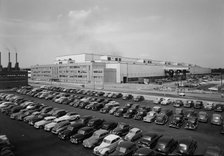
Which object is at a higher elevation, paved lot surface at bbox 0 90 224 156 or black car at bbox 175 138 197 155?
black car at bbox 175 138 197 155

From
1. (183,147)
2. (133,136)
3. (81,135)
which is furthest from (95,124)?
(183,147)

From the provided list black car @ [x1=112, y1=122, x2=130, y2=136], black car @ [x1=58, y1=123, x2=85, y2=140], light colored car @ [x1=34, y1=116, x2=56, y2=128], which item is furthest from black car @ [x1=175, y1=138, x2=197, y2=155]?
light colored car @ [x1=34, y1=116, x2=56, y2=128]

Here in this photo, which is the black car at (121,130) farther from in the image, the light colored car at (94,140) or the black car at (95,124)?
the black car at (95,124)

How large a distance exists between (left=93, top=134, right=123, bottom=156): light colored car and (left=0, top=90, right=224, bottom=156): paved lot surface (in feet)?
4.43

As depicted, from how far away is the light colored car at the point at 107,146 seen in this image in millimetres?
17328

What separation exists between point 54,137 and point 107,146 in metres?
8.74

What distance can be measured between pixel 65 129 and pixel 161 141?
43.5 feet

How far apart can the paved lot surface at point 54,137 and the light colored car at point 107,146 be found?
1.35 meters

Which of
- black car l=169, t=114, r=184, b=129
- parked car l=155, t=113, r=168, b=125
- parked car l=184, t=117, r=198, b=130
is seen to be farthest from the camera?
parked car l=155, t=113, r=168, b=125

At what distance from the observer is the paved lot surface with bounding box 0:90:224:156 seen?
18656mm

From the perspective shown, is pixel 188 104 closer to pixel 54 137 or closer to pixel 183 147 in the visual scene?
pixel 183 147

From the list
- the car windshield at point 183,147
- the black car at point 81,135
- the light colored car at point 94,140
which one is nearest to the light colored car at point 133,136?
the light colored car at point 94,140

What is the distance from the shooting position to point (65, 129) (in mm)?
23438

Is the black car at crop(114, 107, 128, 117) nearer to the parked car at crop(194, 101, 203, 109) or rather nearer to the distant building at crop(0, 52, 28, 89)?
the parked car at crop(194, 101, 203, 109)
